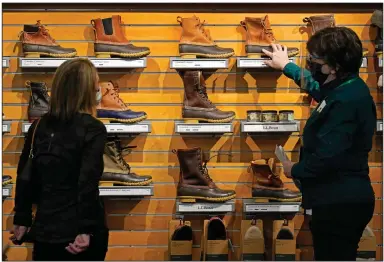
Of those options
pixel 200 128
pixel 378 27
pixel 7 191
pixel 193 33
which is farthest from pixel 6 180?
pixel 378 27

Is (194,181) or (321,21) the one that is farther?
(321,21)

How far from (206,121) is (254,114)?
0.35 metres

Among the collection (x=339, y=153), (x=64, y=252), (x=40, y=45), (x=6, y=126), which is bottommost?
(x=64, y=252)

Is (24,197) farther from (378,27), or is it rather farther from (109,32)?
(378,27)

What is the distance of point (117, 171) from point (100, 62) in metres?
0.79

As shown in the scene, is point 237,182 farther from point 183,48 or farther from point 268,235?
point 183,48

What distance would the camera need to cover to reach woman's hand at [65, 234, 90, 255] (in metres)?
2.58

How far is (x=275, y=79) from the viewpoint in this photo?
4652mm

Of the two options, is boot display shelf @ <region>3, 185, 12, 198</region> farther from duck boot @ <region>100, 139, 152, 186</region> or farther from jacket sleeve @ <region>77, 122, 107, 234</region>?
jacket sleeve @ <region>77, 122, 107, 234</region>

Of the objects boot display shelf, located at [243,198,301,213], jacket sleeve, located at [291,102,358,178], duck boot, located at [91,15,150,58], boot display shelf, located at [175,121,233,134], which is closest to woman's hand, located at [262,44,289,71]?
boot display shelf, located at [175,121,233,134]

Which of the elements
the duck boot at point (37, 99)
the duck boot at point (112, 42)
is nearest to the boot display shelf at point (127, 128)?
the duck boot at point (37, 99)

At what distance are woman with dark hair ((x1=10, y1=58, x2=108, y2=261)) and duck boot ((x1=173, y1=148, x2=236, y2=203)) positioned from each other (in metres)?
1.66

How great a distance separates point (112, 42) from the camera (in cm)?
439

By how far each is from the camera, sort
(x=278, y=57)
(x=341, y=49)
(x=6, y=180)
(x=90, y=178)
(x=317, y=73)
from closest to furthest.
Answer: (x=90, y=178) → (x=341, y=49) → (x=317, y=73) → (x=278, y=57) → (x=6, y=180)
